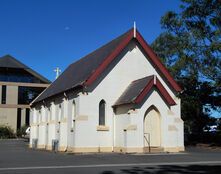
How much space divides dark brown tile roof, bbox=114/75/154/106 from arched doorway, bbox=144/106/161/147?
1.64 m

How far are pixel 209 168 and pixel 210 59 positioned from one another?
20.1m

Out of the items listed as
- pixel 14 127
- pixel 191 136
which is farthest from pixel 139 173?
pixel 14 127

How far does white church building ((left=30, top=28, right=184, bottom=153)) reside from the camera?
1169 inches

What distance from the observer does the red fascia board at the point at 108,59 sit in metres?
30.7

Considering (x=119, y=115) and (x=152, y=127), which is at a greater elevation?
(x=119, y=115)

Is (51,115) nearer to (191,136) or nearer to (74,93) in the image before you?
(74,93)

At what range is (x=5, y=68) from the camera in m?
88.4

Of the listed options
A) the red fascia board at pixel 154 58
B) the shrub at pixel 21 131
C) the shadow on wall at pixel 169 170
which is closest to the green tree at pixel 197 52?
the red fascia board at pixel 154 58

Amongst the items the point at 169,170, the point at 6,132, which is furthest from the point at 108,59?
the point at 6,132

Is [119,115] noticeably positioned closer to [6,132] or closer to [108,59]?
[108,59]

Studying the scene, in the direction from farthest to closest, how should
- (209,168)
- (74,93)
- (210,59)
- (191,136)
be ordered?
(191,136) < (210,59) < (74,93) < (209,168)

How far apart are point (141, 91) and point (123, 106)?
2.18 m

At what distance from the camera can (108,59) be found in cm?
3156

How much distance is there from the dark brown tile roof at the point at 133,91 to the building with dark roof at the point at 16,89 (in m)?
57.4
